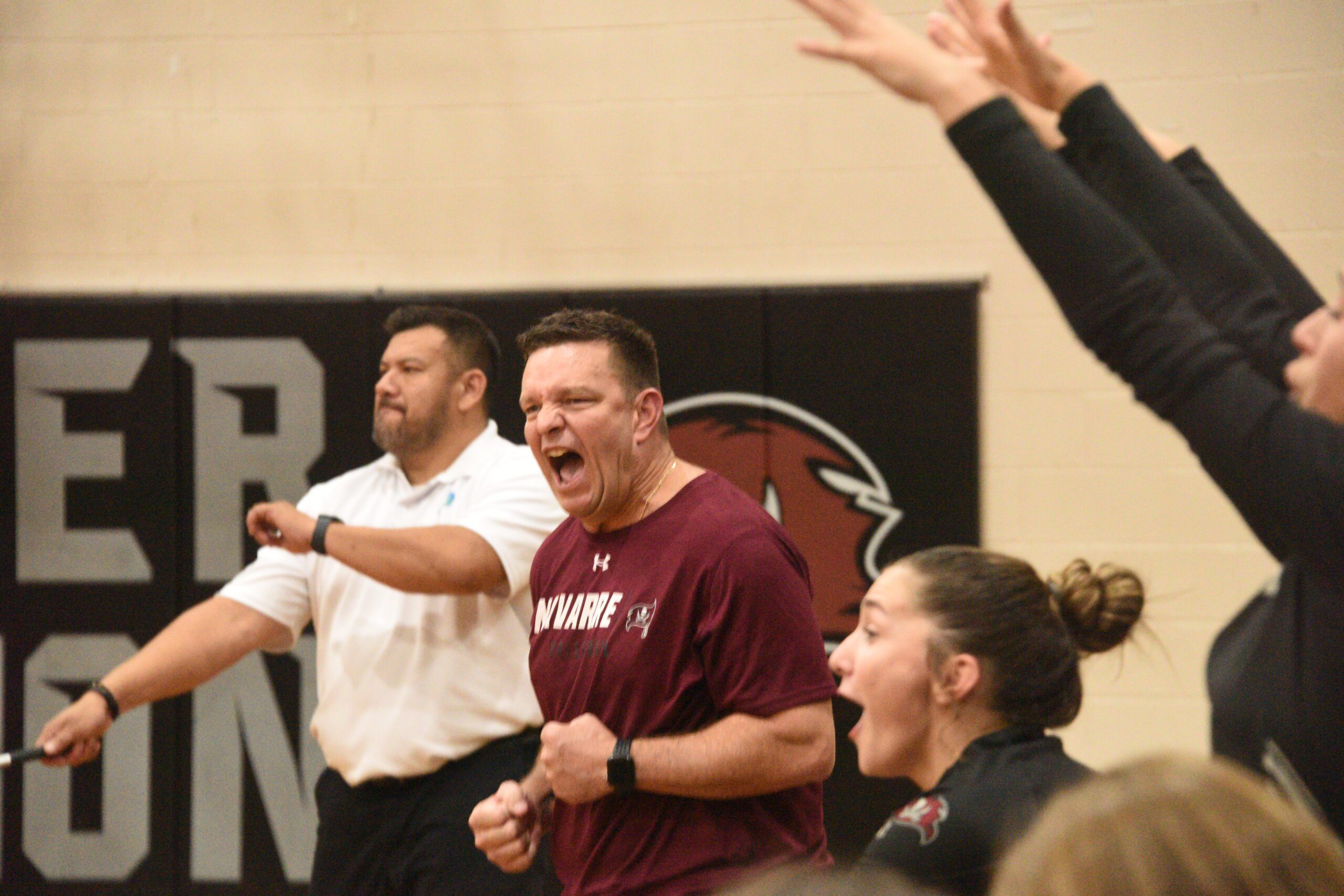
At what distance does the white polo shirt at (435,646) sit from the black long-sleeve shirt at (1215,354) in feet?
6.02

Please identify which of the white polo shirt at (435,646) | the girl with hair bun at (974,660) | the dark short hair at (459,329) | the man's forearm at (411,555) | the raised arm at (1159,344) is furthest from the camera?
the dark short hair at (459,329)

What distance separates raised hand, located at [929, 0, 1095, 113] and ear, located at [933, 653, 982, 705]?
28.7 inches

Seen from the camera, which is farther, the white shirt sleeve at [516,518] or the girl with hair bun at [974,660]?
the white shirt sleeve at [516,518]

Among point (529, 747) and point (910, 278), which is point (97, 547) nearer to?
point (529, 747)

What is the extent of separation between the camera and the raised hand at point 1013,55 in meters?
1.28

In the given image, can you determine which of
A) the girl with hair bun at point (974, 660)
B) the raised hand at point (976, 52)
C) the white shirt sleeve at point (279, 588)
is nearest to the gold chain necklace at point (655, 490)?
the girl with hair bun at point (974, 660)

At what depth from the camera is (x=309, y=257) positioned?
13.8ft

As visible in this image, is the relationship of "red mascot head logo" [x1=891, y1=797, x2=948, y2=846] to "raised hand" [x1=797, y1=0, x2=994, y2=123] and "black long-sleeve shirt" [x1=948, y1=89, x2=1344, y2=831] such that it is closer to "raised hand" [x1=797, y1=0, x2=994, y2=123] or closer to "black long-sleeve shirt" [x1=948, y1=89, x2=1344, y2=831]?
"black long-sleeve shirt" [x1=948, y1=89, x2=1344, y2=831]

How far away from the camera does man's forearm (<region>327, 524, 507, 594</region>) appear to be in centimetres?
268

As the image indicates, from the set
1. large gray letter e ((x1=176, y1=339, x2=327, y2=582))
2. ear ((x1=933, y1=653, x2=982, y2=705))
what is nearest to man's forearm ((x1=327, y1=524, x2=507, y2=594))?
ear ((x1=933, y1=653, x2=982, y2=705))

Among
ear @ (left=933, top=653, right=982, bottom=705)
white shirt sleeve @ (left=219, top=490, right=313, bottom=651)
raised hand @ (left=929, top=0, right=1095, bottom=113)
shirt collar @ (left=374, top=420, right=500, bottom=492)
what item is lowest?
white shirt sleeve @ (left=219, top=490, right=313, bottom=651)

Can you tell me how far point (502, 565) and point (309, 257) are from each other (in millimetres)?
1891

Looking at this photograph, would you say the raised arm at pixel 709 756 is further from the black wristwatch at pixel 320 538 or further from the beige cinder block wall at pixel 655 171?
the beige cinder block wall at pixel 655 171

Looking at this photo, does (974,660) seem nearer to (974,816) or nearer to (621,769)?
(974,816)
